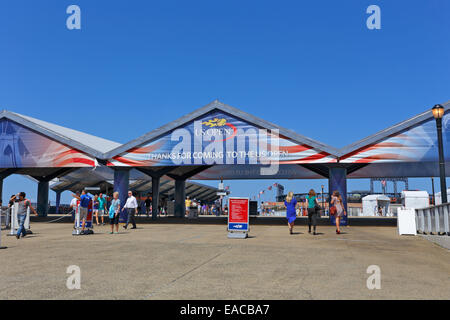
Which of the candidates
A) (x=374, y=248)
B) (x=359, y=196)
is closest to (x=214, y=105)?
(x=374, y=248)

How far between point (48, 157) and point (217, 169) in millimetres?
13226

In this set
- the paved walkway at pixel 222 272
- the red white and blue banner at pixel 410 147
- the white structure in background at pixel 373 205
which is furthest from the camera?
the white structure in background at pixel 373 205

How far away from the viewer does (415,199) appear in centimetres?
2745

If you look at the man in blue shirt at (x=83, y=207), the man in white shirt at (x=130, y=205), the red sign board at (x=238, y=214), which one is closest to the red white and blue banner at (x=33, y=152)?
the man in white shirt at (x=130, y=205)

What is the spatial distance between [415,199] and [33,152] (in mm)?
25678

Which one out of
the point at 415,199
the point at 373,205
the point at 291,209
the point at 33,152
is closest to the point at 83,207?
the point at 291,209

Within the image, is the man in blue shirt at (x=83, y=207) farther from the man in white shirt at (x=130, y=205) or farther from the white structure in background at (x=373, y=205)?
the white structure in background at (x=373, y=205)

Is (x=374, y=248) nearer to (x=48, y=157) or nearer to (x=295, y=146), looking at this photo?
(x=295, y=146)

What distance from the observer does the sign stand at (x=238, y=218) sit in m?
13.9

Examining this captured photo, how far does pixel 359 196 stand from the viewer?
9262 cm

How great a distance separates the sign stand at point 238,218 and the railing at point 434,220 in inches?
240

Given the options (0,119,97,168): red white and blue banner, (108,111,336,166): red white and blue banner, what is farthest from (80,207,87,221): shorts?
(0,119,97,168): red white and blue banner

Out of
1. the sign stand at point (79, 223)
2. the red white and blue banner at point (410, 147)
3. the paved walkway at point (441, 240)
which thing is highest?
the red white and blue banner at point (410, 147)

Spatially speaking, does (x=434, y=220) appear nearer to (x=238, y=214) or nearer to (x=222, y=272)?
(x=238, y=214)
